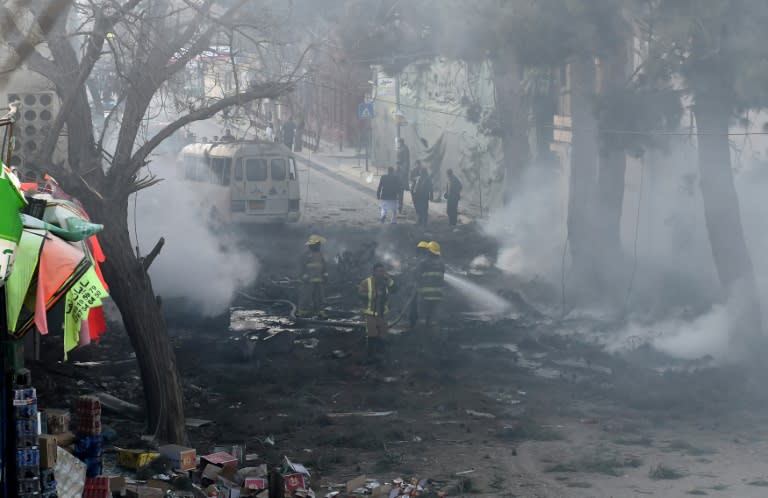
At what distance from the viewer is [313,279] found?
17359 millimetres

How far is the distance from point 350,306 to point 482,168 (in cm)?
1255

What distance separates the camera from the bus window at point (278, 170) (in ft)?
82.5

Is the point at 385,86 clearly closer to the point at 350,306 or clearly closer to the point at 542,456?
the point at 350,306

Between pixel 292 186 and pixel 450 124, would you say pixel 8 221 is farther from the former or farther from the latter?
pixel 450 124

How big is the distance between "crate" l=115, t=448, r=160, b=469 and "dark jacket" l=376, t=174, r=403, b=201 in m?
17.3

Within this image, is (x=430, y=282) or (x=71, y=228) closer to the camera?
(x=71, y=228)

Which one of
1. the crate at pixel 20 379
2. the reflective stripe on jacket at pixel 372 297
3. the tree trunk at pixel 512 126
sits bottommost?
the reflective stripe on jacket at pixel 372 297

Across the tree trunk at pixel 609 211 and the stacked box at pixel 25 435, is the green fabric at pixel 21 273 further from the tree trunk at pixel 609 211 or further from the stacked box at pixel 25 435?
the tree trunk at pixel 609 211

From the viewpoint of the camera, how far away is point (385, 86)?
41531 millimetres

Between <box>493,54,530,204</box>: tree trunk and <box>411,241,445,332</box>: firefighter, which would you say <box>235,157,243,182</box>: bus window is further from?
Answer: <box>411,241,445,332</box>: firefighter

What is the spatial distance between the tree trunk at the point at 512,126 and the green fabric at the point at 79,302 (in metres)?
17.6

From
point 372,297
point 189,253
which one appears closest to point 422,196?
point 189,253

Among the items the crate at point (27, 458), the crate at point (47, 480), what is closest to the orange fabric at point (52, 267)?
the crate at point (27, 458)

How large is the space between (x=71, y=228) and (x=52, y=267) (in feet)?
1.08
